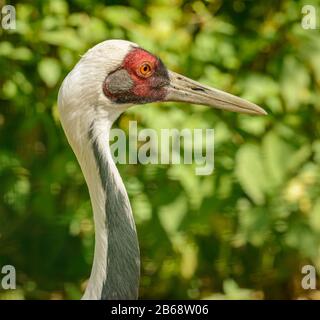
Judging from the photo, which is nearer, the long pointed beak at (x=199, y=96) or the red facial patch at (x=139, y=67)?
the red facial patch at (x=139, y=67)

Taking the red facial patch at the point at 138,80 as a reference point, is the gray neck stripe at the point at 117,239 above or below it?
below

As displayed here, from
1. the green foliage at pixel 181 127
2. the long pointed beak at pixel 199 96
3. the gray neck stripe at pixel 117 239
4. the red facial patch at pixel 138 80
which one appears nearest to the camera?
the gray neck stripe at pixel 117 239

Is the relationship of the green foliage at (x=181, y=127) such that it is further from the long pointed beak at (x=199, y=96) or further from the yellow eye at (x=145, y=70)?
the yellow eye at (x=145, y=70)

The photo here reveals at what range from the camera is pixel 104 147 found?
276 cm

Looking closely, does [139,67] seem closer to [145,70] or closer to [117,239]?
[145,70]

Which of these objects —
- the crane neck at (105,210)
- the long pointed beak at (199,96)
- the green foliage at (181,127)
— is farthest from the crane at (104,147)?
the green foliage at (181,127)

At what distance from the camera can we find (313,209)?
3.71 metres

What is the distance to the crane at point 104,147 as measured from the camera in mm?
2750

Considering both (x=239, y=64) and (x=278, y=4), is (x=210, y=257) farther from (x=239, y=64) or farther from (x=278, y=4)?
(x=278, y=4)

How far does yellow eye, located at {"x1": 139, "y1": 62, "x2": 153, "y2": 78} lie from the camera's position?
9.53 ft

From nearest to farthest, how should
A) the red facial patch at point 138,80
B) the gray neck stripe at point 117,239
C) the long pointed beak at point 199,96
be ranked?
the gray neck stripe at point 117,239 < the red facial patch at point 138,80 < the long pointed beak at point 199,96

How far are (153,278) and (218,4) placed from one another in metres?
1.19

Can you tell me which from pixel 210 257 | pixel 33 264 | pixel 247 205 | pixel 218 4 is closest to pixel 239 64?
pixel 218 4

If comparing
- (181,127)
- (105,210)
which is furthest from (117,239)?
(181,127)
